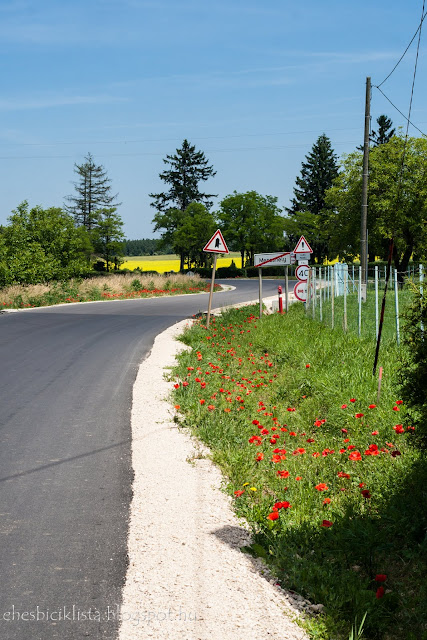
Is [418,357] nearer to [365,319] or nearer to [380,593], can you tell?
[380,593]

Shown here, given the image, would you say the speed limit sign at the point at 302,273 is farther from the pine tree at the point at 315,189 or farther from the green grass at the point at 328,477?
the pine tree at the point at 315,189

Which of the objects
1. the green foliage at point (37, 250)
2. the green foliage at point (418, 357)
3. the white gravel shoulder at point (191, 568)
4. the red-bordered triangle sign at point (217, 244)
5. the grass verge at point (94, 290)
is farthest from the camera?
the green foliage at point (37, 250)

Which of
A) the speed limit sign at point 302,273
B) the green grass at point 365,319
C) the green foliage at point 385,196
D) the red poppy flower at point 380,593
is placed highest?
the green foliage at point 385,196

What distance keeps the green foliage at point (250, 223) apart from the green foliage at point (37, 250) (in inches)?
1731

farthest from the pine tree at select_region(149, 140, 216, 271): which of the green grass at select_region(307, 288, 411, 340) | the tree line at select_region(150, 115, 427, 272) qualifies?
the green grass at select_region(307, 288, 411, 340)

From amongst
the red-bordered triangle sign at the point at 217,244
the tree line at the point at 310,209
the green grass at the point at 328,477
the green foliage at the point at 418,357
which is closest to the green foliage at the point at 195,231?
the tree line at the point at 310,209

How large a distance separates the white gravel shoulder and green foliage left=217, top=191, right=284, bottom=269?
82092mm

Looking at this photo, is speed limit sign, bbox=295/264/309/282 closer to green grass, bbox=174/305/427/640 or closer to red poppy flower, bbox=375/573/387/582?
green grass, bbox=174/305/427/640

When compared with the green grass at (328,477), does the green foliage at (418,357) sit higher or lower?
higher

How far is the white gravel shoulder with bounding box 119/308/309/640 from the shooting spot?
3.50m

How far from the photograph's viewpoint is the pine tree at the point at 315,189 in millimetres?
85625

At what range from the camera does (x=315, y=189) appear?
87.1 metres

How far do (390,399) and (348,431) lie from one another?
964mm

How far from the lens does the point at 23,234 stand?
3369 cm
